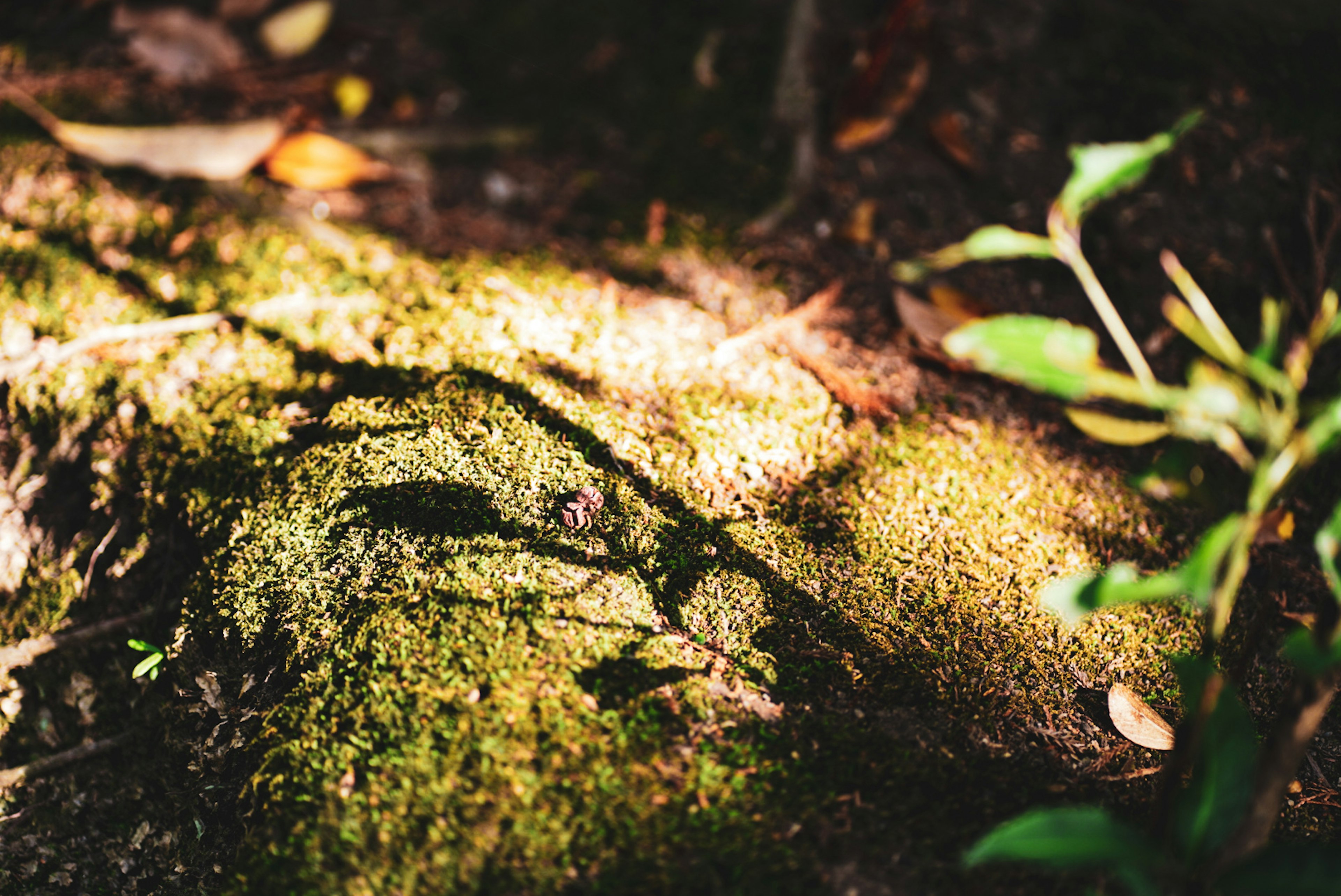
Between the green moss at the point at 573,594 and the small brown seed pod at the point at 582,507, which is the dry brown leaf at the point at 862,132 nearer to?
the green moss at the point at 573,594

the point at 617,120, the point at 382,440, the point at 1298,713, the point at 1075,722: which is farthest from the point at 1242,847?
the point at 617,120

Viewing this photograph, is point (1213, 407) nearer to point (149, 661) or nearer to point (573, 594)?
point (573, 594)

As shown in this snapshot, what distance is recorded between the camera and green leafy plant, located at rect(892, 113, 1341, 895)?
928mm

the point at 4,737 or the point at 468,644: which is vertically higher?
the point at 468,644

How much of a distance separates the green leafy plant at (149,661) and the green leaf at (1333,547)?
235 centimetres

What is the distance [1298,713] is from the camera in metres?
1.07

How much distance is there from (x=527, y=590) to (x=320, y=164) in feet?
7.66

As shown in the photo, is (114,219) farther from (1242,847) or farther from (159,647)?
(1242,847)

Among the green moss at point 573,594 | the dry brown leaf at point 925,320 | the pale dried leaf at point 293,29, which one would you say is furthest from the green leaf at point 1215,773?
the pale dried leaf at point 293,29

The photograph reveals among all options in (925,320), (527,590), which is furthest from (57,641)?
(925,320)

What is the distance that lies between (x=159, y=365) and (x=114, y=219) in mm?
837

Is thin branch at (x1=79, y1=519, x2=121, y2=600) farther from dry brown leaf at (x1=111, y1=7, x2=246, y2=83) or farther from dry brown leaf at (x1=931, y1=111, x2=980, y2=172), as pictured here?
dry brown leaf at (x1=931, y1=111, x2=980, y2=172)

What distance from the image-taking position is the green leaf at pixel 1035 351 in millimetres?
952

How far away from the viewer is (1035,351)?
99 centimetres
